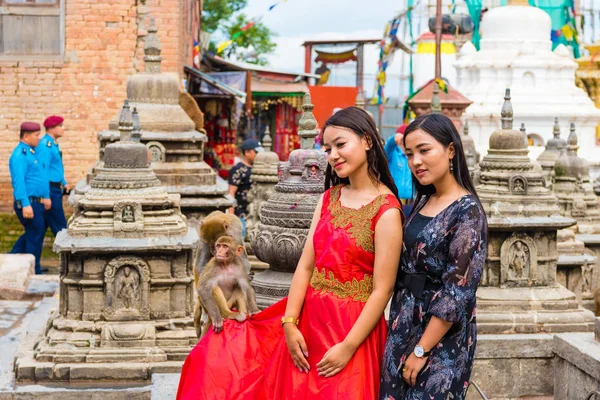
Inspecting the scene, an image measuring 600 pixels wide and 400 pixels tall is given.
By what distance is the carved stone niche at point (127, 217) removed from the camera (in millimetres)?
7918

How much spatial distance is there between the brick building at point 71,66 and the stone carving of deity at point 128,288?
8.51m

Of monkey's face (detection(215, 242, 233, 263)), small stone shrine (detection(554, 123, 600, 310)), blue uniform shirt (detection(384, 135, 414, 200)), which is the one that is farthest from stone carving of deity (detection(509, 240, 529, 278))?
monkey's face (detection(215, 242, 233, 263))

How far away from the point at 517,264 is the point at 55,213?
20.5 feet

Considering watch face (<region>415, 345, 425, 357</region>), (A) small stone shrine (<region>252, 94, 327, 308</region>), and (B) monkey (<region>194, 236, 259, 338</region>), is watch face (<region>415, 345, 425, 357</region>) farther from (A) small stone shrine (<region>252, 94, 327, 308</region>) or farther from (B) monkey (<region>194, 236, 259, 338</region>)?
(A) small stone shrine (<region>252, 94, 327, 308</region>)

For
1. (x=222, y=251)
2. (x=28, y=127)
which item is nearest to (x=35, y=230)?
(x=28, y=127)

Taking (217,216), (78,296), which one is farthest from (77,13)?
(217,216)

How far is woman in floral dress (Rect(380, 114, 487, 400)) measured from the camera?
4.09 meters

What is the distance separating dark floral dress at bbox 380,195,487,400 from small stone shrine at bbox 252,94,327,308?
6.29ft

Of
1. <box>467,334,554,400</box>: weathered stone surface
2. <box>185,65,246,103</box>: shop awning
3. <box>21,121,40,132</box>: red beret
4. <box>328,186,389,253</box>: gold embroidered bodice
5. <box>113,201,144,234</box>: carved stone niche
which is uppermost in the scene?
<box>185,65,246,103</box>: shop awning

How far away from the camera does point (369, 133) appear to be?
445 centimetres

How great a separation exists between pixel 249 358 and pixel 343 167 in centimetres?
104

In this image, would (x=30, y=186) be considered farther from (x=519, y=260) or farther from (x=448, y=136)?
(x=448, y=136)

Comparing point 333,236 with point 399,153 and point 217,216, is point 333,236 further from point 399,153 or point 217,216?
point 399,153

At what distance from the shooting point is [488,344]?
26.5 ft
